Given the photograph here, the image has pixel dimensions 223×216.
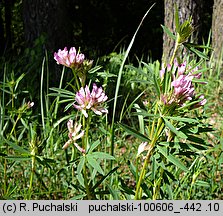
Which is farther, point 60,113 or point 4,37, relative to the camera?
point 4,37

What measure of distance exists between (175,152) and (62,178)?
2.78 ft

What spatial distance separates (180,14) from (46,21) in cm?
141

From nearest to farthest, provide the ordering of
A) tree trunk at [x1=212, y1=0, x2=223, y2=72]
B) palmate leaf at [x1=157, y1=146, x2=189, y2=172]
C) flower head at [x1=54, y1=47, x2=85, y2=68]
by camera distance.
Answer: palmate leaf at [x1=157, y1=146, x2=189, y2=172] → flower head at [x1=54, y1=47, x2=85, y2=68] → tree trunk at [x1=212, y1=0, x2=223, y2=72]

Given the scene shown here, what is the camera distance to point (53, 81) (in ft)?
11.8

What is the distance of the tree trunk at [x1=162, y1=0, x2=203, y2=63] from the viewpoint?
3.50 m

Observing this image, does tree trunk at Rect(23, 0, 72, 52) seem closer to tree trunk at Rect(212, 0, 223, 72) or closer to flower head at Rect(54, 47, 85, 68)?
tree trunk at Rect(212, 0, 223, 72)

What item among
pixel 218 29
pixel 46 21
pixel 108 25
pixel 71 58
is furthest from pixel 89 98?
pixel 108 25

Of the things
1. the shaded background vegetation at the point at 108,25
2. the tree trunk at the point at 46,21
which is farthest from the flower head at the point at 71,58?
the shaded background vegetation at the point at 108,25

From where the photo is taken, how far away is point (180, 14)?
358 cm

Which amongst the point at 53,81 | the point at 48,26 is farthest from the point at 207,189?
the point at 48,26

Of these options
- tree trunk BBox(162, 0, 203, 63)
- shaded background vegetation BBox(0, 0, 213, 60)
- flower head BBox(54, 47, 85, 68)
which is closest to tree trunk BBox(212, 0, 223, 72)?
tree trunk BBox(162, 0, 203, 63)

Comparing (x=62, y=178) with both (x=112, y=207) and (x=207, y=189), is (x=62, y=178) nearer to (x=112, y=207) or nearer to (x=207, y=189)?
(x=207, y=189)

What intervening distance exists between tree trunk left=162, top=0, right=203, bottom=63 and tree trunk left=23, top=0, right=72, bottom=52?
4.10 ft

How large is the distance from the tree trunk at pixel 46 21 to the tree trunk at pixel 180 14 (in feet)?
4.10
